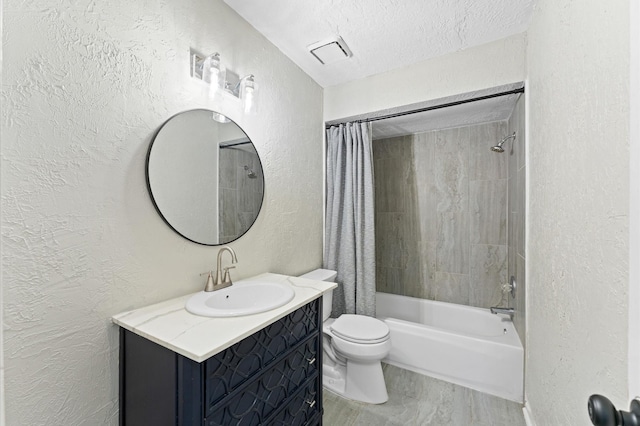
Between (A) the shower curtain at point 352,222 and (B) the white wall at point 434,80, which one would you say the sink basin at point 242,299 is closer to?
(A) the shower curtain at point 352,222

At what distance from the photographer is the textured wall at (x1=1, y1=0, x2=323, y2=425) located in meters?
0.82

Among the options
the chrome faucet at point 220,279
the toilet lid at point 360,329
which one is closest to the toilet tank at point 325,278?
the toilet lid at point 360,329

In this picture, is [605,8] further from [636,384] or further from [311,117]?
[311,117]

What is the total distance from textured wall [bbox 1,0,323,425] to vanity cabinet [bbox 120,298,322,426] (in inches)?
5.8

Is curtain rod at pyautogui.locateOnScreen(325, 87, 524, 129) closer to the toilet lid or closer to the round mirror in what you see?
the round mirror

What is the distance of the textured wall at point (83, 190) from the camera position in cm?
82

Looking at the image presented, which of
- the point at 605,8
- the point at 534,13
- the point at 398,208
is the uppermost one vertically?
the point at 534,13

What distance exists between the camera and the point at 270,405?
1088 millimetres

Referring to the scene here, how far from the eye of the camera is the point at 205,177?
1.39 meters

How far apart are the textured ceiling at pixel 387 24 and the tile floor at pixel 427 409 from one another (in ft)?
7.92

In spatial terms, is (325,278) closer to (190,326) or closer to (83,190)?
(190,326)

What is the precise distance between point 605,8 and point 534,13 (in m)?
1.05

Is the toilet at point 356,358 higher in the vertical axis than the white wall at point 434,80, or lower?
lower

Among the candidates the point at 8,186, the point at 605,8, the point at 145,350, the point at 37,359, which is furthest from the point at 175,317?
the point at 605,8
